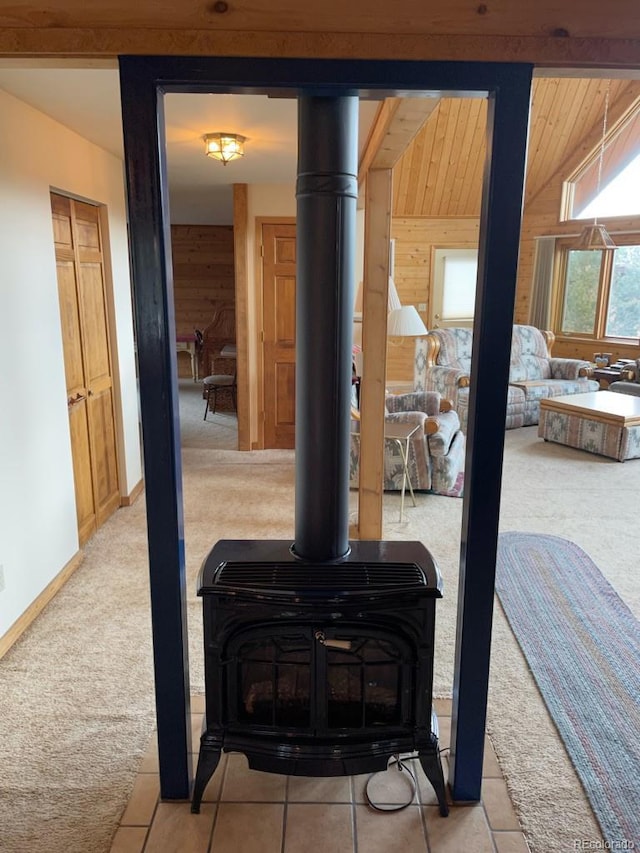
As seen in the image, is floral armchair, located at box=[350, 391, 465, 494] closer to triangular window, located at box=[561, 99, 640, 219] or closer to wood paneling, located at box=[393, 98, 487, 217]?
wood paneling, located at box=[393, 98, 487, 217]

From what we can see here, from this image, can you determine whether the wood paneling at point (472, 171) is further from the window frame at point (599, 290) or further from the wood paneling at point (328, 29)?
the wood paneling at point (328, 29)

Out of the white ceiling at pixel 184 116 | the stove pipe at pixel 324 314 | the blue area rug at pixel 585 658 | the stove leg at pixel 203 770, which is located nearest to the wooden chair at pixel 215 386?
the white ceiling at pixel 184 116

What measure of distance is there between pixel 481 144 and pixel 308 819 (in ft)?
23.7

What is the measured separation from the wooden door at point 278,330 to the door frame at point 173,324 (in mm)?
3848

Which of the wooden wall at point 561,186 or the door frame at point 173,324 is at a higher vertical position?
the wooden wall at point 561,186

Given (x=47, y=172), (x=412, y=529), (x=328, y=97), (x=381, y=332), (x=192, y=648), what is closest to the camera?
(x=328, y=97)

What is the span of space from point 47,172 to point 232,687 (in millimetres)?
2526

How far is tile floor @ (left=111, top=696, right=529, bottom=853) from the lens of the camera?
173 cm

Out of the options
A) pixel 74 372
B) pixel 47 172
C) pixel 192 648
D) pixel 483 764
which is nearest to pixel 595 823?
pixel 483 764

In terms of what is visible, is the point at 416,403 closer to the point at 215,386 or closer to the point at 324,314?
the point at 215,386

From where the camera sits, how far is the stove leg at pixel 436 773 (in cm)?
179

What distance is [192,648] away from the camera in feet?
8.77

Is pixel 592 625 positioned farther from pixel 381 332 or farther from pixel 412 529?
pixel 381 332

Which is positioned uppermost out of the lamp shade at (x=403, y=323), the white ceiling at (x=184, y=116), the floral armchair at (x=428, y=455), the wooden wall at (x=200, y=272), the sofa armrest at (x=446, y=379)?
the white ceiling at (x=184, y=116)
